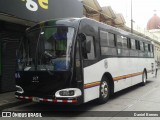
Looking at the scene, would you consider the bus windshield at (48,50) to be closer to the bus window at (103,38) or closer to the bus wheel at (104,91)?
the bus window at (103,38)

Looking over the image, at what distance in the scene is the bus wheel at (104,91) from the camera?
8875mm

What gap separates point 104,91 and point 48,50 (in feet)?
9.19

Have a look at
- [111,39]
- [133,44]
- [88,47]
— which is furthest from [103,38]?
[133,44]

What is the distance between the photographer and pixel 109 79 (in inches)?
386

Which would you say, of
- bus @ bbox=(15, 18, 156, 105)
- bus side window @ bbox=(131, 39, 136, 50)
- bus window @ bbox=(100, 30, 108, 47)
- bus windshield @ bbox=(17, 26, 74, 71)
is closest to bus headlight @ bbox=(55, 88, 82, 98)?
bus @ bbox=(15, 18, 156, 105)

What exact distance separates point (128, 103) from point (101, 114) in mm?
2004

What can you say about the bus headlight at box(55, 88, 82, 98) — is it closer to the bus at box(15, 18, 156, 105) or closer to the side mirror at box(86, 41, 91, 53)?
the bus at box(15, 18, 156, 105)

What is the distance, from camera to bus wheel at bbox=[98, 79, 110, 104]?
888 cm

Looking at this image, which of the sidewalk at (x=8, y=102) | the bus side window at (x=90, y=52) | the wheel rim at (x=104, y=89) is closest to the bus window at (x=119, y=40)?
the wheel rim at (x=104, y=89)

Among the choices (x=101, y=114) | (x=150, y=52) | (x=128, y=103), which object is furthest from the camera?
(x=150, y=52)

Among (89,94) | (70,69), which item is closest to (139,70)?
(89,94)

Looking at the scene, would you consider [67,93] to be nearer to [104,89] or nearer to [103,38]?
[104,89]

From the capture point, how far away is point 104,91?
9.18m

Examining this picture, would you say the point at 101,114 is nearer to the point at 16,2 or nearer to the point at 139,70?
the point at 16,2
